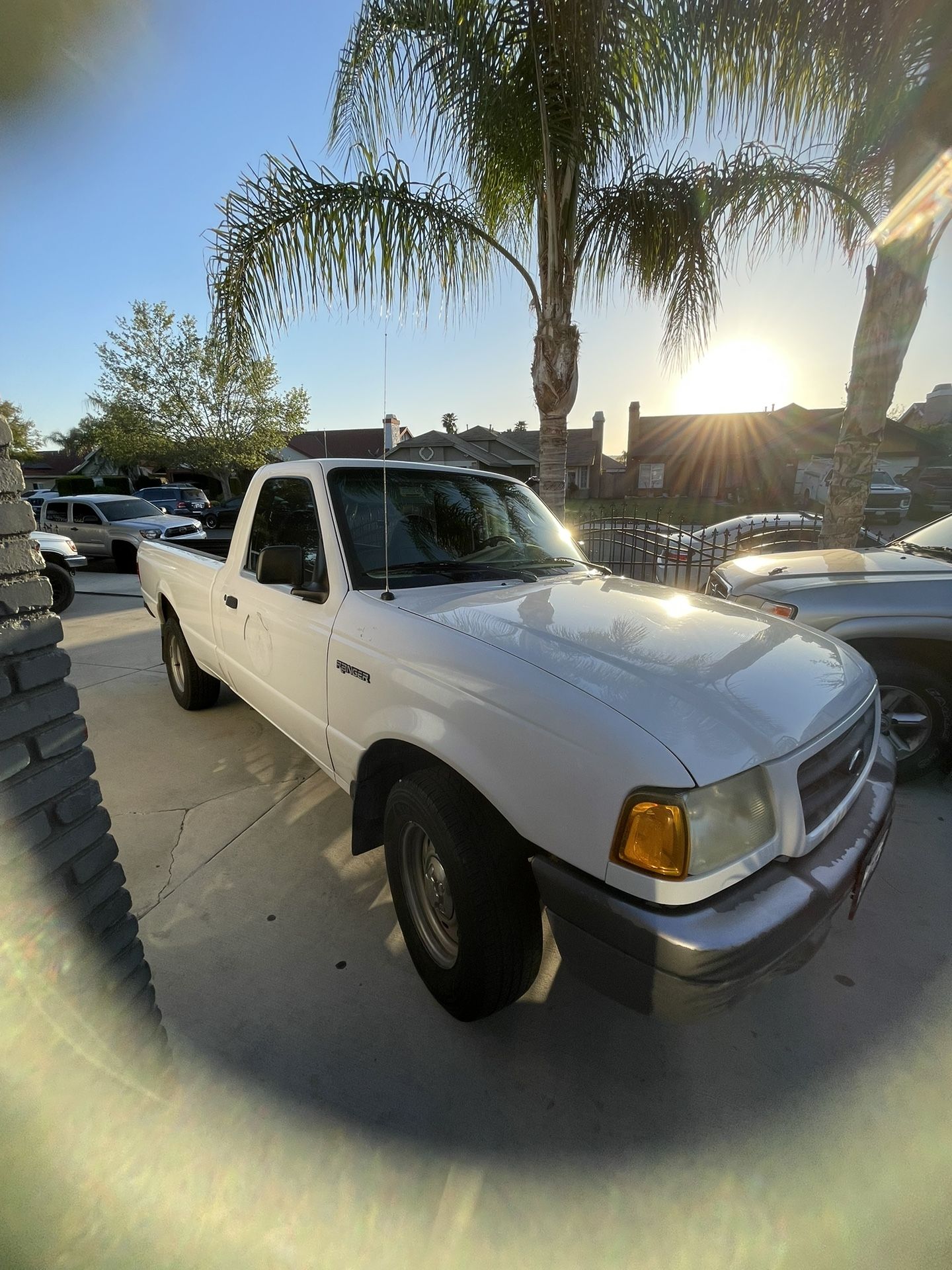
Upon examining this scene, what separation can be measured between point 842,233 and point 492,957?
23.7 ft

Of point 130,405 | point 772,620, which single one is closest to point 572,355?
point 772,620

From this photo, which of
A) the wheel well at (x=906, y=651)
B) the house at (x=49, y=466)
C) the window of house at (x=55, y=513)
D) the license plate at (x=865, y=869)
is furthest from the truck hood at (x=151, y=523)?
the house at (x=49, y=466)

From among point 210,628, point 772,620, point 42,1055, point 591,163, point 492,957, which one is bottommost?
point 492,957

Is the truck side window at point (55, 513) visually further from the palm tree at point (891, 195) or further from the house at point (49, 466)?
the house at point (49, 466)

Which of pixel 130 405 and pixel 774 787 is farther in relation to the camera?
pixel 130 405

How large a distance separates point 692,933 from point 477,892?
642mm

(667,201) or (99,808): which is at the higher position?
(667,201)

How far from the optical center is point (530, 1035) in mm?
2012

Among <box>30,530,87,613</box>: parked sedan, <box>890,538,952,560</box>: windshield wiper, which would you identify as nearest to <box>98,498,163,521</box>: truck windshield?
<box>30,530,87,613</box>: parked sedan

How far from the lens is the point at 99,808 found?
1508 mm

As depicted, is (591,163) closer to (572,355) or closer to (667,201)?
(667,201)

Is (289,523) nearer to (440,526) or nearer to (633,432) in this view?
(440,526)

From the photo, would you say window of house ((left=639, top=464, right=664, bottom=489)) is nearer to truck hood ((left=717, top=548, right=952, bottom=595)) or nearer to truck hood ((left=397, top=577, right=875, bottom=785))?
truck hood ((left=717, top=548, right=952, bottom=595))

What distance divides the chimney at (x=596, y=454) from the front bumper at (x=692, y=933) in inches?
1641
